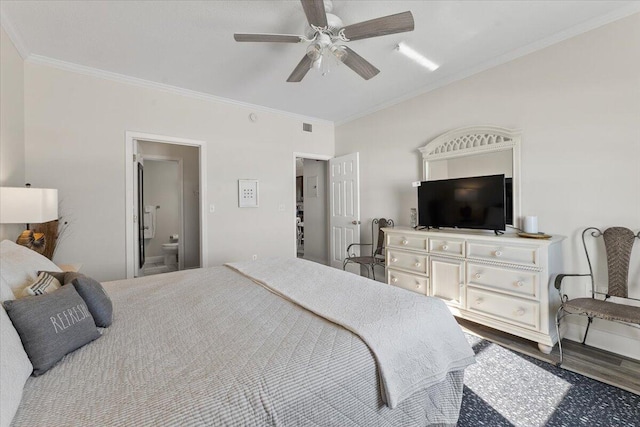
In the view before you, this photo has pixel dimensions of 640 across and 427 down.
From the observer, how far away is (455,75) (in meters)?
3.23

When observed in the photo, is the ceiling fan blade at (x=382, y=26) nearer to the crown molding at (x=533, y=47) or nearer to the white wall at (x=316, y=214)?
the crown molding at (x=533, y=47)

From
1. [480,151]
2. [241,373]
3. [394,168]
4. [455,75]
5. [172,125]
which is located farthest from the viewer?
[394,168]

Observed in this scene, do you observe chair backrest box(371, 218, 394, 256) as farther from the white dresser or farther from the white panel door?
the white dresser

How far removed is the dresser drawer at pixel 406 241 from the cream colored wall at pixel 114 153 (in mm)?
1948

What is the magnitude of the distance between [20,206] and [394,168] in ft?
12.6

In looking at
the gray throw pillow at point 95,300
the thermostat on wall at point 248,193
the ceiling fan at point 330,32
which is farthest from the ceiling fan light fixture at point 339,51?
the thermostat on wall at point 248,193

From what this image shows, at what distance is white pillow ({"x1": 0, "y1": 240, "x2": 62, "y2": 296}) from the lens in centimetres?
122

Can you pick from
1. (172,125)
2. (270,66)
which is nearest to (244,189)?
(172,125)

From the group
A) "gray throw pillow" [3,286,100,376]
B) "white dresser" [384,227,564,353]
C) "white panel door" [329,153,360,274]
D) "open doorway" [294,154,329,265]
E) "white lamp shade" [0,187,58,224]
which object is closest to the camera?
"gray throw pillow" [3,286,100,376]

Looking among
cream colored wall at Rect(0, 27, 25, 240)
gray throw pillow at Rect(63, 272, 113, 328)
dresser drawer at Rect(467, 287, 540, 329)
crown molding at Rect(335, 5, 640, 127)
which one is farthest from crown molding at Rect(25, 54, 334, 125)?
dresser drawer at Rect(467, 287, 540, 329)

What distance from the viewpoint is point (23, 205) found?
6.40ft

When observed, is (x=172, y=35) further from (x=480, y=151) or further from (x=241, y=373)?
(x=480, y=151)

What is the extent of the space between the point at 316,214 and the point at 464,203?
3.16 metres

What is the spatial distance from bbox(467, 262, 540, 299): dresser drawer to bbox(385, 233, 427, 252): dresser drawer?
51 cm
